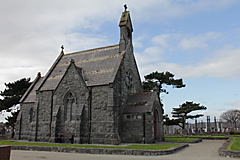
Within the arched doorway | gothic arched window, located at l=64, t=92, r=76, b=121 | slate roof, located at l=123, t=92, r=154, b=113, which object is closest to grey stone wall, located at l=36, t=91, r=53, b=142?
gothic arched window, located at l=64, t=92, r=76, b=121

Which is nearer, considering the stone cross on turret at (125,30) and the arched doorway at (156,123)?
the arched doorway at (156,123)

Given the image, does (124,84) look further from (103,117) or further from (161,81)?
(161,81)

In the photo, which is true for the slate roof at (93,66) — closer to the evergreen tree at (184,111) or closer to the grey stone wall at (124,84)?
the grey stone wall at (124,84)

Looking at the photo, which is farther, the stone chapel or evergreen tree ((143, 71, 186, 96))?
evergreen tree ((143, 71, 186, 96))

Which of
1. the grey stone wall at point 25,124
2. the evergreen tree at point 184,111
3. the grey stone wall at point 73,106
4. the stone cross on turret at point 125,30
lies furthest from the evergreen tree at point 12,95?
the evergreen tree at point 184,111

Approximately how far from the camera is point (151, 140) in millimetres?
20891

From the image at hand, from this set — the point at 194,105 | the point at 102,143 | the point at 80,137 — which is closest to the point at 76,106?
the point at 80,137

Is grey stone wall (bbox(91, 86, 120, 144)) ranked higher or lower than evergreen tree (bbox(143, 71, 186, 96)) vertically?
lower

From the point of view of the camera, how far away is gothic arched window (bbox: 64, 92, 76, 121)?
23598 mm

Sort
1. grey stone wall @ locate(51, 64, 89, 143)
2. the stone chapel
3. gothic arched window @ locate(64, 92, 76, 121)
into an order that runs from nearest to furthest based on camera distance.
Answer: the stone chapel → grey stone wall @ locate(51, 64, 89, 143) → gothic arched window @ locate(64, 92, 76, 121)

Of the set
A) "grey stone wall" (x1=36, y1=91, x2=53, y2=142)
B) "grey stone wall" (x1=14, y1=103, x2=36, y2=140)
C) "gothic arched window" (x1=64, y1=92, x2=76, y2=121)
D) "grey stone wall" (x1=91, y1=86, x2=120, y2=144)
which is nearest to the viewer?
"grey stone wall" (x1=91, y1=86, x2=120, y2=144)

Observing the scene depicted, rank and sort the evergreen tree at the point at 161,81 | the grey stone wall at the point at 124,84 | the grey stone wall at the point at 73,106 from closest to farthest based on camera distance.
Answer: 1. the grey stone wall at the point at 73,106
2. the grey stone wall at the point at 124,84
3. the evergreen tree at the point at 161,81

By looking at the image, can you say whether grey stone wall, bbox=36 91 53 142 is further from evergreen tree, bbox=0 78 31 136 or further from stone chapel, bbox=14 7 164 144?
evergreen tree, bbox=0 78 31 136

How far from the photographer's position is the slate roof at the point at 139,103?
865 inches
